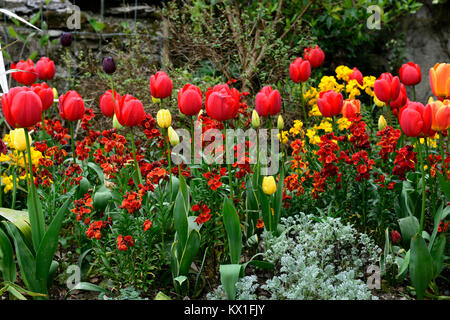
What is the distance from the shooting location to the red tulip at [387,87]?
246cm

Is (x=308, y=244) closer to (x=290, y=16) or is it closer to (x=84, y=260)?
(x=84, y=260)

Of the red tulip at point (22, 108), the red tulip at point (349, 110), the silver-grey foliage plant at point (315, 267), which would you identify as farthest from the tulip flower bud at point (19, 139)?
the red tulip at point (349, 110)

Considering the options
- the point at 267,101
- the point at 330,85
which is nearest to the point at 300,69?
the point at 330,85

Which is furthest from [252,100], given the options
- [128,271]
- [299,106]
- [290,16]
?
[128,271]

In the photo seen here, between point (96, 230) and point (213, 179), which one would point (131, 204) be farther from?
point (213, 179)

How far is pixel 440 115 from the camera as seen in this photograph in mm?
2023

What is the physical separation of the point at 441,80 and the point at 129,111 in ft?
4.43

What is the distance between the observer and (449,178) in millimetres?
2330

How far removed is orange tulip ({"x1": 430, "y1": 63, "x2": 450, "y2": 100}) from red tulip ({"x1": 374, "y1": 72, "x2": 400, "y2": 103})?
0.19 m

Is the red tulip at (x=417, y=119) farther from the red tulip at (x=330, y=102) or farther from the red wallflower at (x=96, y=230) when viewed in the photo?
the red wallflower at (x=96, y=230)

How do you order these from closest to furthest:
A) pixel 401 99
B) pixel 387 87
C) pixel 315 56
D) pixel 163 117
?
pixel 163 117 < pixel 387 87 < pixel 401 99 < pixel 315 56

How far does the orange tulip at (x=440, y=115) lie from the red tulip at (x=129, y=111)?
3.85 feet

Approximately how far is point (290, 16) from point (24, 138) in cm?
343

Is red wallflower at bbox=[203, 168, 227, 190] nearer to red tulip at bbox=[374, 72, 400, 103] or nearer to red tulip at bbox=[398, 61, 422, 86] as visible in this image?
red tulip at bbox=[374, 72, 400, 103]
